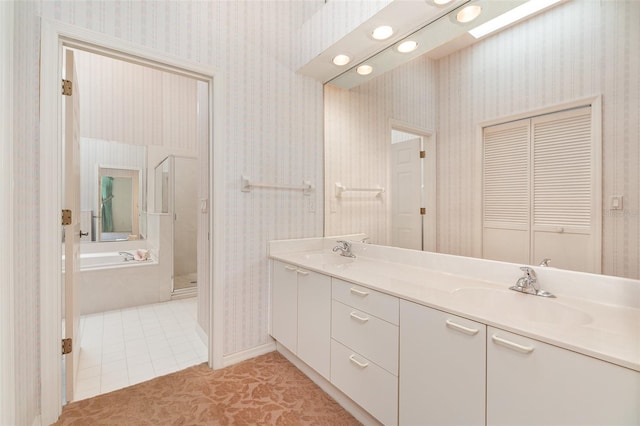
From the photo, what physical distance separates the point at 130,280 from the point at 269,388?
2366 millimetres

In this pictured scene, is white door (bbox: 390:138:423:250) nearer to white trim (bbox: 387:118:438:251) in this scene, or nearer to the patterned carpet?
white trim (bbox: 387:118:438:251)

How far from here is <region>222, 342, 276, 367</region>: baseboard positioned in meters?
2.07

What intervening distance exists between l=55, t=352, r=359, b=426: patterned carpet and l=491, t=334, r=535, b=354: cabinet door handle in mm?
978

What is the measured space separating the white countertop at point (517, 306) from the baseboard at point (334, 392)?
Result: 689mm

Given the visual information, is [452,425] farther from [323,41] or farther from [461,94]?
[323,41]

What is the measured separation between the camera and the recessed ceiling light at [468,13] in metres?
1.50

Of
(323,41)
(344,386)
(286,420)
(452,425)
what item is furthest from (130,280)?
(452,425)

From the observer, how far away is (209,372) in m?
1.99

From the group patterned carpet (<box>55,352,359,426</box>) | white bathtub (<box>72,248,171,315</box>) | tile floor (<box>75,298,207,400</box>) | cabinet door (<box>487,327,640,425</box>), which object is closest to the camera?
Result: cabinet door (<box>487,327,640,425</box>)

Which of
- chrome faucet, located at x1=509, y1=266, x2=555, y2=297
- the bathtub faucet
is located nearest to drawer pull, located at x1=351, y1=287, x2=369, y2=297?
chrome faucet, located at x1=509, y1=266, x2=555, y2=297

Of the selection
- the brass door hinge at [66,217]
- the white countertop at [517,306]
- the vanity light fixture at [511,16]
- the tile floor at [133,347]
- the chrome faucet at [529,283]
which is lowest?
the tile floor at [133,347]

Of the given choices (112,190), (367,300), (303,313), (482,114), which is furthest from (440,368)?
(112,190)

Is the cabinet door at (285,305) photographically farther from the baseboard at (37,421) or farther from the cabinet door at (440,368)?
the baseboard at (37,421)
